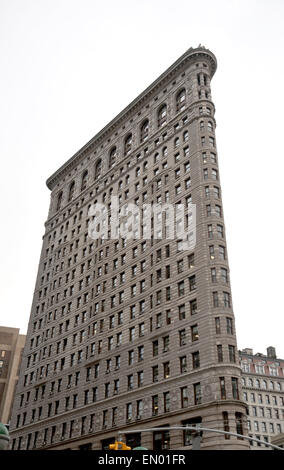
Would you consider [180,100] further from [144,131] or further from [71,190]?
[71,190]

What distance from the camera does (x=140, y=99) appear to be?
85.2 meters

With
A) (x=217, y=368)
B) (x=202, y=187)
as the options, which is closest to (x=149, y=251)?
(x=202, y=187)

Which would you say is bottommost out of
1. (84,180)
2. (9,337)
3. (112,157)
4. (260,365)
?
(260,365)

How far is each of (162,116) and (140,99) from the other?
822 cm

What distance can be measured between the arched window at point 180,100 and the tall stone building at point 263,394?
65.9 metres

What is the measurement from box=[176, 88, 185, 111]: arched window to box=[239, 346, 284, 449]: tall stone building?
65923 mm

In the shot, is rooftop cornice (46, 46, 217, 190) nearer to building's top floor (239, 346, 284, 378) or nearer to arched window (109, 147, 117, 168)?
arched window (109, 147, 117, 168)

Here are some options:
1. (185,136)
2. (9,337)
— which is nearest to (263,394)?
(9,337)

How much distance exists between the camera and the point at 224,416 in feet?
144

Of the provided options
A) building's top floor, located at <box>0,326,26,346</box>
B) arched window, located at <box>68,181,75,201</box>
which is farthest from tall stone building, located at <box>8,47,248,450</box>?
building's top floor, located at <box>0,326,26,346</box>

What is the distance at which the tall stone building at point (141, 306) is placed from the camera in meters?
48.9

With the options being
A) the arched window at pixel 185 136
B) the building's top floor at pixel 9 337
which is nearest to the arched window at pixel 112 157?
the arched window at pixel 185 136

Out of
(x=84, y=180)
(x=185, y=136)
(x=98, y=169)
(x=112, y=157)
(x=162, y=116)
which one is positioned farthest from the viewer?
(x=84, y=180)

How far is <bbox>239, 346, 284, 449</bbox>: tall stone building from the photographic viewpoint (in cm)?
10456
